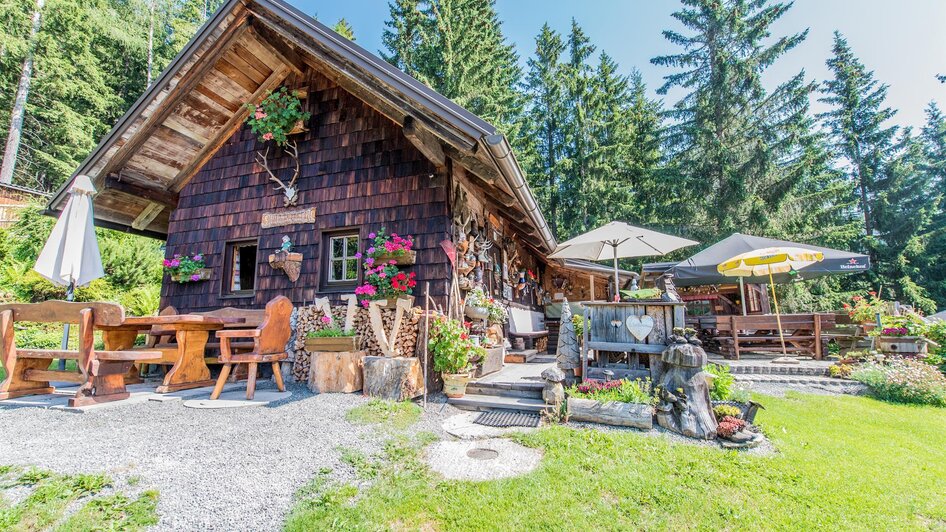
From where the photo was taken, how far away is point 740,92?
14.4 meters

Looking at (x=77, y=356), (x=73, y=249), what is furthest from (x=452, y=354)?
(x=73, y=249)

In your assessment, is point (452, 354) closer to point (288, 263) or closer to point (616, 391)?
point (616, 391)

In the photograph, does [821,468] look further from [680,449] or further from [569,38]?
[569,38]

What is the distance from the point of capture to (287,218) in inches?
249

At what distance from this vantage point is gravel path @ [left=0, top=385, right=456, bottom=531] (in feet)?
7.39

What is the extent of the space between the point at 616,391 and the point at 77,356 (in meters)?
5.18

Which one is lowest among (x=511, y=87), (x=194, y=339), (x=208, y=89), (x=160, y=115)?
(x=194, y=339)

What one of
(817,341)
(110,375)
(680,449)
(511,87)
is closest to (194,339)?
(110,375)

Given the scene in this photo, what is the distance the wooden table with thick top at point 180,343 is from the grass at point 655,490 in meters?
3.10

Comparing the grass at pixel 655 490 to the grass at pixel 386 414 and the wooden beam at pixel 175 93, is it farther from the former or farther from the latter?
the wooden beam at pixel 175 93

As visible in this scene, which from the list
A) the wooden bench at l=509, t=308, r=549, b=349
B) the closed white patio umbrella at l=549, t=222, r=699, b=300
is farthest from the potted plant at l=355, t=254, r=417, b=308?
the wooden bench at l=509, t=308, r=549, b=349

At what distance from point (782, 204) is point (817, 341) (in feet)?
30.5

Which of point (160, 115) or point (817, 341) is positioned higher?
point (160, 115)

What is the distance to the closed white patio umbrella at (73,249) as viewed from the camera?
445 centimetres
